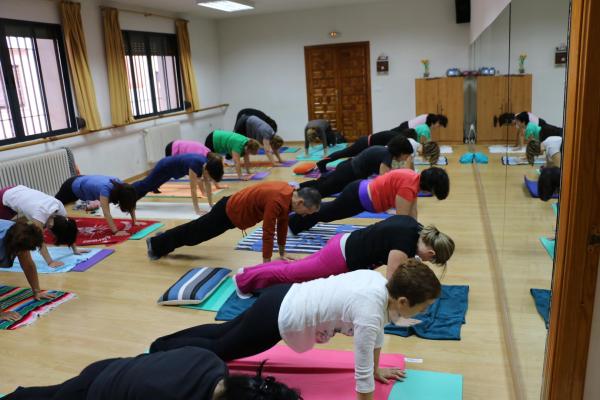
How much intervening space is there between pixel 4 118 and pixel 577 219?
6174 millimetres

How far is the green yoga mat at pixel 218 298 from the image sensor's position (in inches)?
129

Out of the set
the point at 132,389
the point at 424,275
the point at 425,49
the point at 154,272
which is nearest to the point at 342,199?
the point at 154,272

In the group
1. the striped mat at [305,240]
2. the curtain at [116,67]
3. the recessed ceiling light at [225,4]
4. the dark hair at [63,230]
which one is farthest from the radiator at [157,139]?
the dark hair at [63,230]

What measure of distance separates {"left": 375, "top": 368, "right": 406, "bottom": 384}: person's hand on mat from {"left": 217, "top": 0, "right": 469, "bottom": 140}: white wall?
7789 millimetres

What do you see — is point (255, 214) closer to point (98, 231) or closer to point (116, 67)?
point (98, 231)

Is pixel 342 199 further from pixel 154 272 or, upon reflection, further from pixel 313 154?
pixel 313 154

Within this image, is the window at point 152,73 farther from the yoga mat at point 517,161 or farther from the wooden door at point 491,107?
the yoga mat at point 517,161

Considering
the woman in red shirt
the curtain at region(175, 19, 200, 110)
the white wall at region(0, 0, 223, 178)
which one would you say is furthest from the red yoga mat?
the curtain at region(175, 19, 200, 110)

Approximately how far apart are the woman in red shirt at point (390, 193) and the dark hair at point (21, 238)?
212 centimetres

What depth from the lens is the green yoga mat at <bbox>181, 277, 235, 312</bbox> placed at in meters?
3.28

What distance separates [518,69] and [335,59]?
7.18 metres

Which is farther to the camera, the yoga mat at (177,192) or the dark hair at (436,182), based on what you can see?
the yoga mat at (177,192)

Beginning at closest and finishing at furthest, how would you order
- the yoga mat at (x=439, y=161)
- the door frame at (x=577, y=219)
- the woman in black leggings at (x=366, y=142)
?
1. the door frame at (x=577, y=219)
2. the woman in black leggings at (x=366, y=142)
3. the yoga mat at (x=439, y=161)

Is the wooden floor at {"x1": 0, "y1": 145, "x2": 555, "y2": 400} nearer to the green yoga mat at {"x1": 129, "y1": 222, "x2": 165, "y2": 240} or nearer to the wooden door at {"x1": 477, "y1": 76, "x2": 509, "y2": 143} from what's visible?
the green yoga mat at {"x1": 129, "y1": 222, "x2": 165, "y2": 240}
